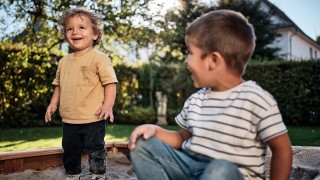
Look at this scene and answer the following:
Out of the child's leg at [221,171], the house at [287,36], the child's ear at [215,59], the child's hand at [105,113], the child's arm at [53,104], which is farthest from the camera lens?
the house at [287,36]

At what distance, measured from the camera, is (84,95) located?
9.31 ft

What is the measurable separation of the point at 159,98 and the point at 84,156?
7806 mm

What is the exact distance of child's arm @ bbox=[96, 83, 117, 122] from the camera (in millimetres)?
2771

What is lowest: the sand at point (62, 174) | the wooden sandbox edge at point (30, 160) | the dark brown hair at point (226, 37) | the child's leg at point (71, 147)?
the sand at point (62, 174)

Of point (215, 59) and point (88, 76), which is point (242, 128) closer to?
point (215, 59)

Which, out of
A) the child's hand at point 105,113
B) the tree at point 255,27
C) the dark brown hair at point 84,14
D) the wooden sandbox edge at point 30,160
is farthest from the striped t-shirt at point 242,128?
the tree at point 255,27

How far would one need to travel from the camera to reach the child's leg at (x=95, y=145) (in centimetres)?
282

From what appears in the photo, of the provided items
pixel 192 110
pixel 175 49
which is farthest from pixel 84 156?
pixel 175 49

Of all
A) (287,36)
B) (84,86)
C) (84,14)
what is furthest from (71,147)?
(287,36)

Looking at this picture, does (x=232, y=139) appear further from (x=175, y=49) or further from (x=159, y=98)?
(x=175, y=49)

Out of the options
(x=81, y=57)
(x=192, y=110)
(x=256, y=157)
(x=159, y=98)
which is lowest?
(x=159, y=98)

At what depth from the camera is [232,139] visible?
1.48 metres

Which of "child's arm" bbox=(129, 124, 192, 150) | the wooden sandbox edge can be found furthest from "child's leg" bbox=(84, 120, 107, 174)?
"child's arm" bbox=(129, 124, 192, 150)

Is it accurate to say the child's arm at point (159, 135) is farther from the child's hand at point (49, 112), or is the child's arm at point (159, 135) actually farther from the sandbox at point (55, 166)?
the child's hand at point (49, 112)
